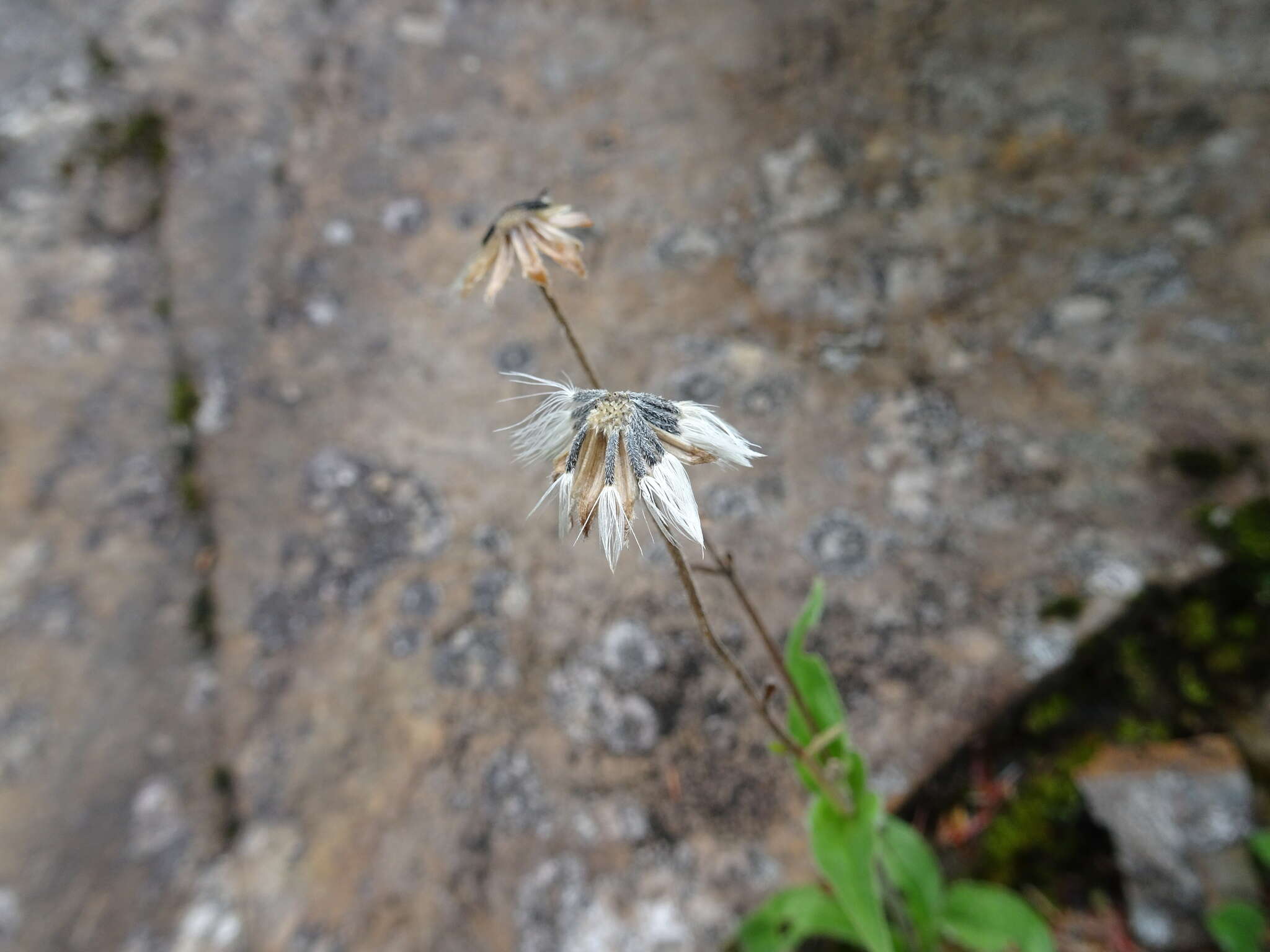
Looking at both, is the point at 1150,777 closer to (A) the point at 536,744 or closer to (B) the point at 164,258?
(A) the point at 536,744

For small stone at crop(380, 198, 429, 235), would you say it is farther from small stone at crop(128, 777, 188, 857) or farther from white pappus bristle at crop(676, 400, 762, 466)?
white pappus bristle at crop(676, 400, 762, 466)

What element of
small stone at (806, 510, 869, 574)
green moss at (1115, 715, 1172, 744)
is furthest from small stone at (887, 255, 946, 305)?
green moss at (1115, 715, 1172, 744)

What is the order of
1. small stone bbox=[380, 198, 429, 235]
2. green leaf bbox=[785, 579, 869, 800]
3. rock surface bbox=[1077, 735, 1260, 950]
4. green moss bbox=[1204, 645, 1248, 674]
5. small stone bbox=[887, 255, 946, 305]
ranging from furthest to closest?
1. small stone bbox=[380, 198, 429, 235]
2. small stone bbox=[887, 255, 946, 305]
3. green moss bbox=[1204, 645, 1248, 674]
4. rock surface bbox=[1077, 735, 1260, 950]
5. green leaf bbox=[785, 579, 869, 800]

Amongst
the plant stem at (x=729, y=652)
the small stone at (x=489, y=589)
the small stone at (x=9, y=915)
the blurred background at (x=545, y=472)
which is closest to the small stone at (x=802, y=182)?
the blurred background at (x=545, y=472)

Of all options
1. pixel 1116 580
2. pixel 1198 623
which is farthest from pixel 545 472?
pixel 1198 623

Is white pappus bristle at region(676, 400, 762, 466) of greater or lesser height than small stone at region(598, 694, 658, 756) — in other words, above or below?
above

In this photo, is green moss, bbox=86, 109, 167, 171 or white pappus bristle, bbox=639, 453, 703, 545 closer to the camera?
white pappus bristle, bbox=639, 453, 703, 545

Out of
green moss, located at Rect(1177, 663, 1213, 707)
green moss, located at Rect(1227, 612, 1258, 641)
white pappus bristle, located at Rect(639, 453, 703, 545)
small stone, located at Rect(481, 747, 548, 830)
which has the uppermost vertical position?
white pappus bristle, located at Rect(639, 453, 703, 545)

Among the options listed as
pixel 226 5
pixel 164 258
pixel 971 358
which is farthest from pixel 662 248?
pixel 226 5
